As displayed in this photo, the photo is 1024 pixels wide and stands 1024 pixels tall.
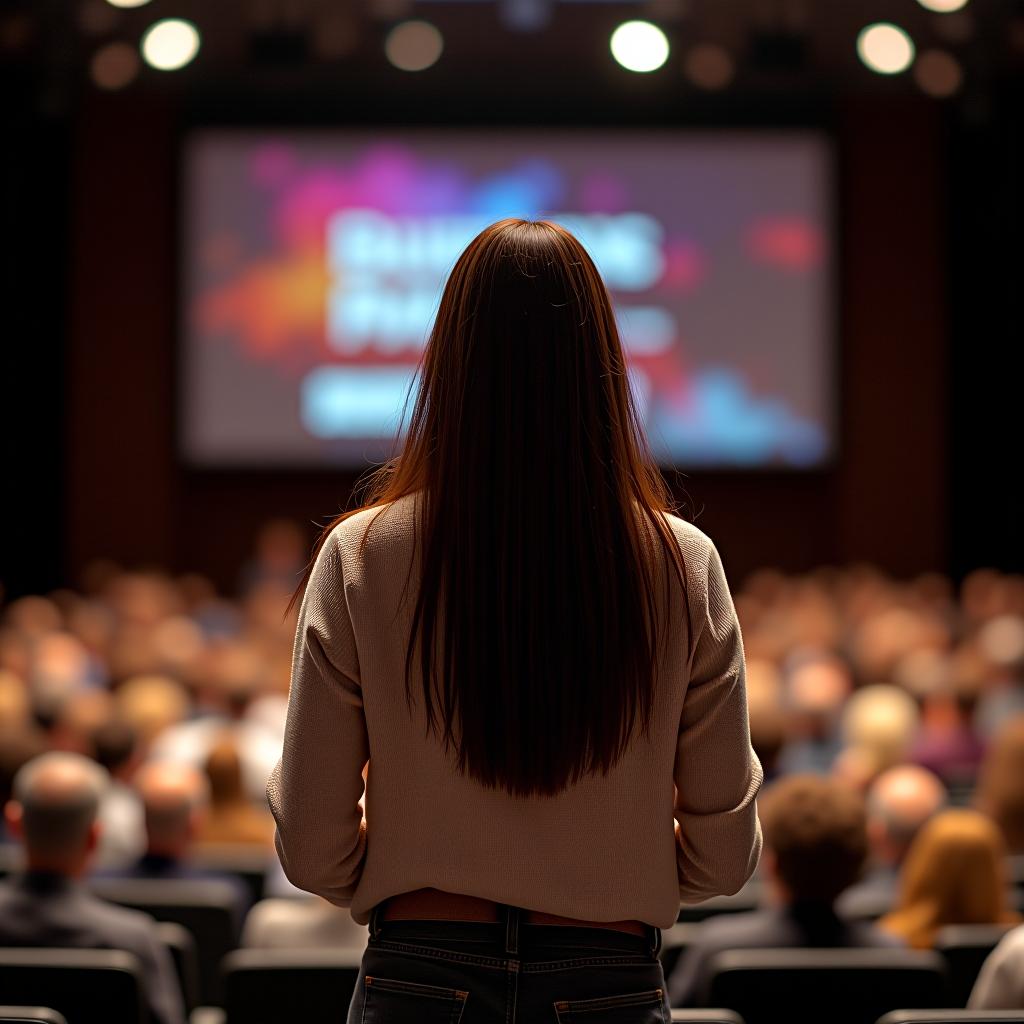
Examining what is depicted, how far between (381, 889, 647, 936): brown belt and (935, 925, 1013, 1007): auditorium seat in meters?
1.60

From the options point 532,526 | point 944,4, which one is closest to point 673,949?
point 532,526

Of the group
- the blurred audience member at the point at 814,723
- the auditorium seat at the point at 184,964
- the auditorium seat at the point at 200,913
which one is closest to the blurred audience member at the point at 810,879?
the auditorium seat at the point at 184,964

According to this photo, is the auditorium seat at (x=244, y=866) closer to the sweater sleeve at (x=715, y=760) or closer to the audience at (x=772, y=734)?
the audience at (x=772, y=734)

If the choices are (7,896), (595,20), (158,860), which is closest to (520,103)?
(595,20)

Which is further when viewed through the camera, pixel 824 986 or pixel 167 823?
pixel 167 823

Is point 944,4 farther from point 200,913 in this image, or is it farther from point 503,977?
point 503,977

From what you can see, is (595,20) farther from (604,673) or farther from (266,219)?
(604,673)

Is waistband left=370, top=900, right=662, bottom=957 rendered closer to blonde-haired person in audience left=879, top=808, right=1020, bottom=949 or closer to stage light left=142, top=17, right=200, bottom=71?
blonde-haired person in audience left=879, top=808, right=1020, bottom=949

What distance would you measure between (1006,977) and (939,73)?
8704 millimetres

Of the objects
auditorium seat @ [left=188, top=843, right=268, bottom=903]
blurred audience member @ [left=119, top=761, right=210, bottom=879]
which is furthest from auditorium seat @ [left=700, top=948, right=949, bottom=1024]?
auditorium seat @ [left=188, top=843, right=268, bottom=903]

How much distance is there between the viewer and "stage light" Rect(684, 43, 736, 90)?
1059cm

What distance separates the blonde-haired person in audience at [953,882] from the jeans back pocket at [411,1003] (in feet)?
6.22

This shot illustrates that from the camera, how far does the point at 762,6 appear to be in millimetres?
9930

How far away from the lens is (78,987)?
249 cm
